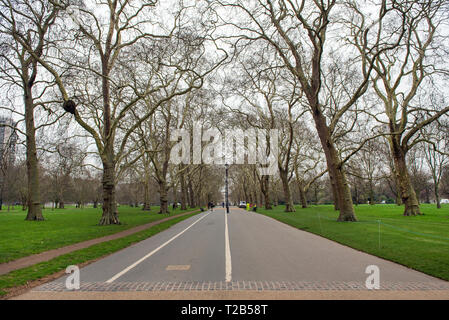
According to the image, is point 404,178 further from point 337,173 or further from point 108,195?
point 108,195

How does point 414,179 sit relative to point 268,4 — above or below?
below

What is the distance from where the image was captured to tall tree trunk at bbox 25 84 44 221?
2323cm

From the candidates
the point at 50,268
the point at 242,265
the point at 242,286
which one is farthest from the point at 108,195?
the point at 242,286

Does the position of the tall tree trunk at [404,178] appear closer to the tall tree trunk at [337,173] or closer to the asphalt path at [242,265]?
the tall tree trunk at [337,173]

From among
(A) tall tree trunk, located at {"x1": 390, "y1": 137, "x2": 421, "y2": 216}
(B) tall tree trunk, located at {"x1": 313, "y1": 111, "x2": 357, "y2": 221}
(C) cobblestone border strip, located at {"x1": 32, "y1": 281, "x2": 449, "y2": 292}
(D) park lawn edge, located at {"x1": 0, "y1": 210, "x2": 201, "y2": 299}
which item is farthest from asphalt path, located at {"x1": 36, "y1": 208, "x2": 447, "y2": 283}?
(A) tall tree trunk, located at {"x1": 390, "y1": 137, "x2": 421, "y2": 216}

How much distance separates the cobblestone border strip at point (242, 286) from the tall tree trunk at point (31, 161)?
21.1 meters

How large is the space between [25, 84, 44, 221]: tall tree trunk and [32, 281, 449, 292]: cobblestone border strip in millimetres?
21085

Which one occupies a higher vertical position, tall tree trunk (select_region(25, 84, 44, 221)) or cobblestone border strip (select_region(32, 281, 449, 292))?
tall tree trunk (select_region(25, 84, 44, 221))

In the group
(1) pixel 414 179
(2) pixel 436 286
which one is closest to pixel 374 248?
(2) pixel 436 286

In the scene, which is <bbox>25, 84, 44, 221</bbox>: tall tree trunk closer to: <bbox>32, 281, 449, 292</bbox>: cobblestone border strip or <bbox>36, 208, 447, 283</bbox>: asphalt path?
<bbox>36, 208, 447, 283</bbox>: asphalt path

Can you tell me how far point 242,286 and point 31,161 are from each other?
938 inches
